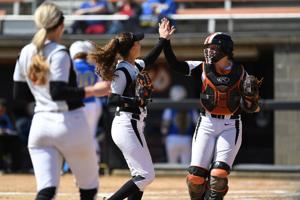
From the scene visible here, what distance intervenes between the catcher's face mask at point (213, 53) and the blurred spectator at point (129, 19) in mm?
7370

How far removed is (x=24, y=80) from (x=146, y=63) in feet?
6.85

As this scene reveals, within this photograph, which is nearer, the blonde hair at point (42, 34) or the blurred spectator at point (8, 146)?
the blonde hair at point (42, 34)

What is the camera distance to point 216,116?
793 cm

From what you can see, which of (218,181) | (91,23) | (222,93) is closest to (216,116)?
(222,93)

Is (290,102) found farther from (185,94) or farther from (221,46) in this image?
(221,46)

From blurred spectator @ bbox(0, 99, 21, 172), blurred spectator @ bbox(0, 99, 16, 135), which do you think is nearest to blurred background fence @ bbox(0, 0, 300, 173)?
blurred spectator @ bbox(0, 99, 16, 135)

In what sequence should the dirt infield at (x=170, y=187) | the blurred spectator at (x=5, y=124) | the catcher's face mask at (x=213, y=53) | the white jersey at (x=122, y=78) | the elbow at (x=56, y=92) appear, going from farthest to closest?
1. the blurred spectator at (x=5, y=124)
2. the dirt infield at (x=170, y=187)
3. the catcher's face mask at (x=213, y=53)
4. the white jersey at (x=122, y=78)
5. the elbow at (x=56, y=92)

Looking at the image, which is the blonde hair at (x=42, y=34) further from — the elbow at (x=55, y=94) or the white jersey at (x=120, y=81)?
the white jersey at (x=120, y=81)

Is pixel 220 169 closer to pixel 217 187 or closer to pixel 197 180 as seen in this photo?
pixel 217 187

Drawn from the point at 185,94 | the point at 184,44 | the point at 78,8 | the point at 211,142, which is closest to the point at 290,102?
the point at 184,44

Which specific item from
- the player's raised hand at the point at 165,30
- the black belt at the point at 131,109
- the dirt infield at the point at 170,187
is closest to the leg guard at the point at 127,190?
the black belt at the point at 131,109

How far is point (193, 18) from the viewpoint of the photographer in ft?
50.0

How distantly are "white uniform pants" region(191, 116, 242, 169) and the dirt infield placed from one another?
2.07 metres

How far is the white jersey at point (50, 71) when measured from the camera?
5.95 metres
